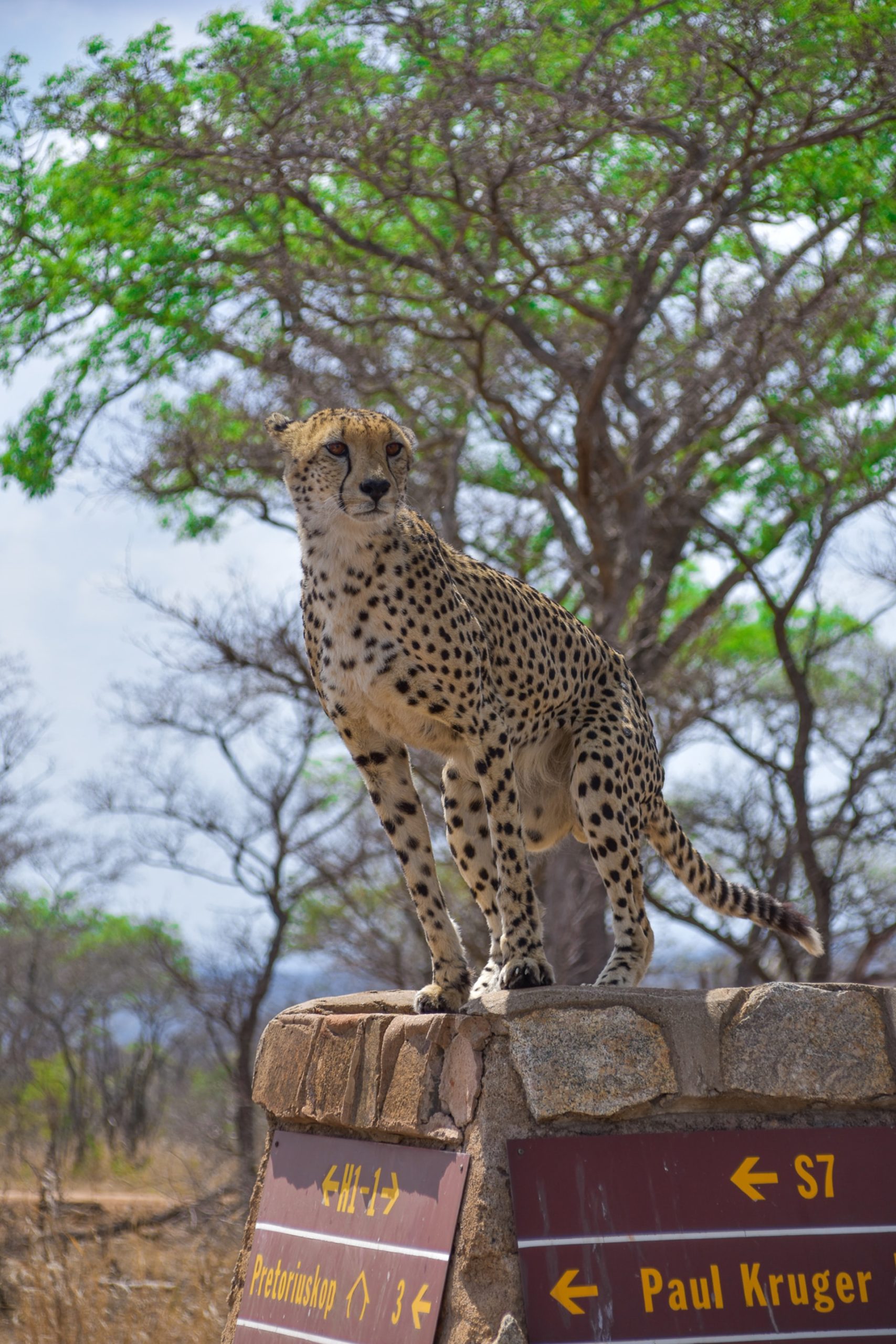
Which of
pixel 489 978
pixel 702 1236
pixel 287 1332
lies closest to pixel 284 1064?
pixel 489 978

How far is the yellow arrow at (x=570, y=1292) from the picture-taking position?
4.04 metres

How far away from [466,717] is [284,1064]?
1.51m

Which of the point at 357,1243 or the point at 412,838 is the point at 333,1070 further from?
the point at 412,838

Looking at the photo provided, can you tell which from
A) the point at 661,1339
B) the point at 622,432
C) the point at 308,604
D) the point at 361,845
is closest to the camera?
the point at 661,1339

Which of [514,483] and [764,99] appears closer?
[764,99]

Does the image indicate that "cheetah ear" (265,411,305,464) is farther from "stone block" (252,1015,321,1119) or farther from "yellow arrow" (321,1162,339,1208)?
"yellow arrow" (321,1162,339,1208)

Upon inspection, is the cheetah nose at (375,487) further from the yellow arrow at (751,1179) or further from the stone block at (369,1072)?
the yellow arrow at (751,1179)

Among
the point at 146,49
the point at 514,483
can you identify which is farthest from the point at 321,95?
the point at 514,483

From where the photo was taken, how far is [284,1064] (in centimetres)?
527

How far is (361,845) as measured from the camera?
51.4 ft

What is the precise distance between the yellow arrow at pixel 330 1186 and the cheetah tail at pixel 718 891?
1930 mm

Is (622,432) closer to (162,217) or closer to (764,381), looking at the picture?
(764,381)

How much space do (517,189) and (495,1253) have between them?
872 centimetres

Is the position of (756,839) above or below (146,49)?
below
